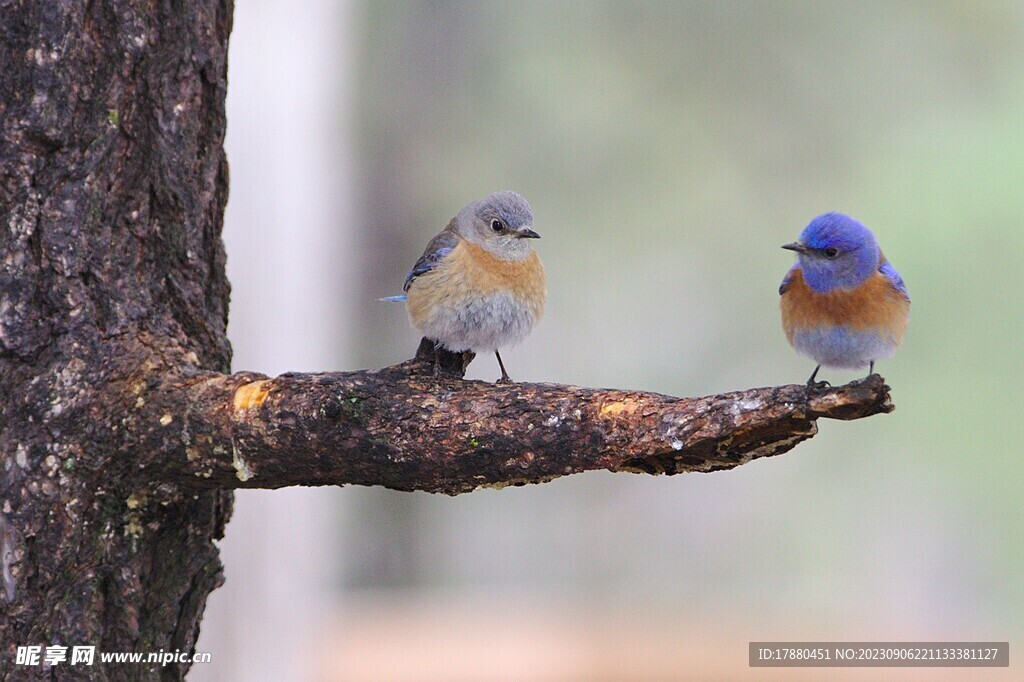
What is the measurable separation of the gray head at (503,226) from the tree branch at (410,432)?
94 cm

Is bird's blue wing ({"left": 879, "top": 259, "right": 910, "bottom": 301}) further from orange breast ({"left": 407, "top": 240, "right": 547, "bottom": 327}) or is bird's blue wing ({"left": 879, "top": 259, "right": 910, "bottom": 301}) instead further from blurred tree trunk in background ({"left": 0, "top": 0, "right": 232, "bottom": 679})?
blurred tree trunk in background ({"left": 0, "top": 0, "right": 232, "bottom": 679})

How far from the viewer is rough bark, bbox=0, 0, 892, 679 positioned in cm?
213

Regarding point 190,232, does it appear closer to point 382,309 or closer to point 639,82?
point 382,309

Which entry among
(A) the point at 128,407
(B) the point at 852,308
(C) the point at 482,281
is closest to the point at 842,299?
(B) the point at 852,308

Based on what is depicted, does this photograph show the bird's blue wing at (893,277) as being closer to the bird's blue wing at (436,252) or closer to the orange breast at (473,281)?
the orange breast at (473,281)

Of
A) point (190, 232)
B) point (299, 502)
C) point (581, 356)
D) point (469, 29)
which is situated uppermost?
point (469, 29)

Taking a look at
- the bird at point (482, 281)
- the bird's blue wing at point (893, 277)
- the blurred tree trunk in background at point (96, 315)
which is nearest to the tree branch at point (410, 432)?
the blurred tree trunk in background at point (96, 315)

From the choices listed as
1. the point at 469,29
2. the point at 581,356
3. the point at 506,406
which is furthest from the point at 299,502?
the point at 469,29

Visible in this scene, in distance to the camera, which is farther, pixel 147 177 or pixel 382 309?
pixel 382 309

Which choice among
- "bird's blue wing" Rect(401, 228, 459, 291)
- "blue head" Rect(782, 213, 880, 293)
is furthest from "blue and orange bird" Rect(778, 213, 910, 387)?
"bird's blue wing" Rect(401, 228, 459, 291)

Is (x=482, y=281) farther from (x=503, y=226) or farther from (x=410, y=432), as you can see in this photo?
(x=410, y=432)

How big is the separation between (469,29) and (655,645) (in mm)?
3951

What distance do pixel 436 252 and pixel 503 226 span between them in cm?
21

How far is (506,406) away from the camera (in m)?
2.13
